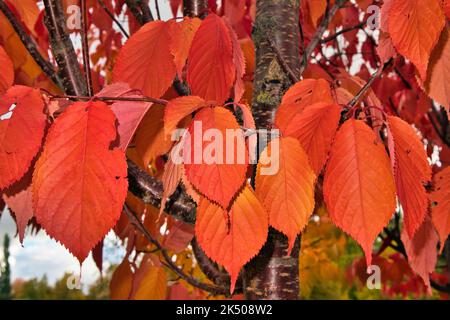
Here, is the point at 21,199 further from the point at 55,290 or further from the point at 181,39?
the point at 55,290

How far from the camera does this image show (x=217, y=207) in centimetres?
61

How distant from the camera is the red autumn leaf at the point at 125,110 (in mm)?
661

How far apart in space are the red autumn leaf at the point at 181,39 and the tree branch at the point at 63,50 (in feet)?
0.75

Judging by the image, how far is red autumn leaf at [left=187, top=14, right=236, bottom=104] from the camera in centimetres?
72

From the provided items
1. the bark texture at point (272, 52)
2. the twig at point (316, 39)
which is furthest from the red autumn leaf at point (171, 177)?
the twig at point (316, 39)

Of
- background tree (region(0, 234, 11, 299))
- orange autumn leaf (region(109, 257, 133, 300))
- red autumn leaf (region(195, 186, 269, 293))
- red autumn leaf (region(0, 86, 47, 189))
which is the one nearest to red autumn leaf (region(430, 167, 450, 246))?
red autumn leaf (region(195, 186, 269, 293))

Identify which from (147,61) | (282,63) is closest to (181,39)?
(147,61)

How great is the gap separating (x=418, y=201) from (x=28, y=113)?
0.50m

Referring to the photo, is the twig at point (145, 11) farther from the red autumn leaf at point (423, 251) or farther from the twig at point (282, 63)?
the red autumn leaf at point (423, 251)

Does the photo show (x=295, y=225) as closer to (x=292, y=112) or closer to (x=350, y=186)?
(x=350, y=186)

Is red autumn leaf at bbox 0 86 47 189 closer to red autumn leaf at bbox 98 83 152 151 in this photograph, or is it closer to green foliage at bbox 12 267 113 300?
red autumn leaf at bbox 98 83 152 151

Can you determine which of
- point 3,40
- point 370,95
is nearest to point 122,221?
point 3,40

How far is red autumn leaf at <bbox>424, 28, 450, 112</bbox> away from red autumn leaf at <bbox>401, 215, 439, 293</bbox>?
284mm

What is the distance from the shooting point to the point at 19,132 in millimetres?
606
